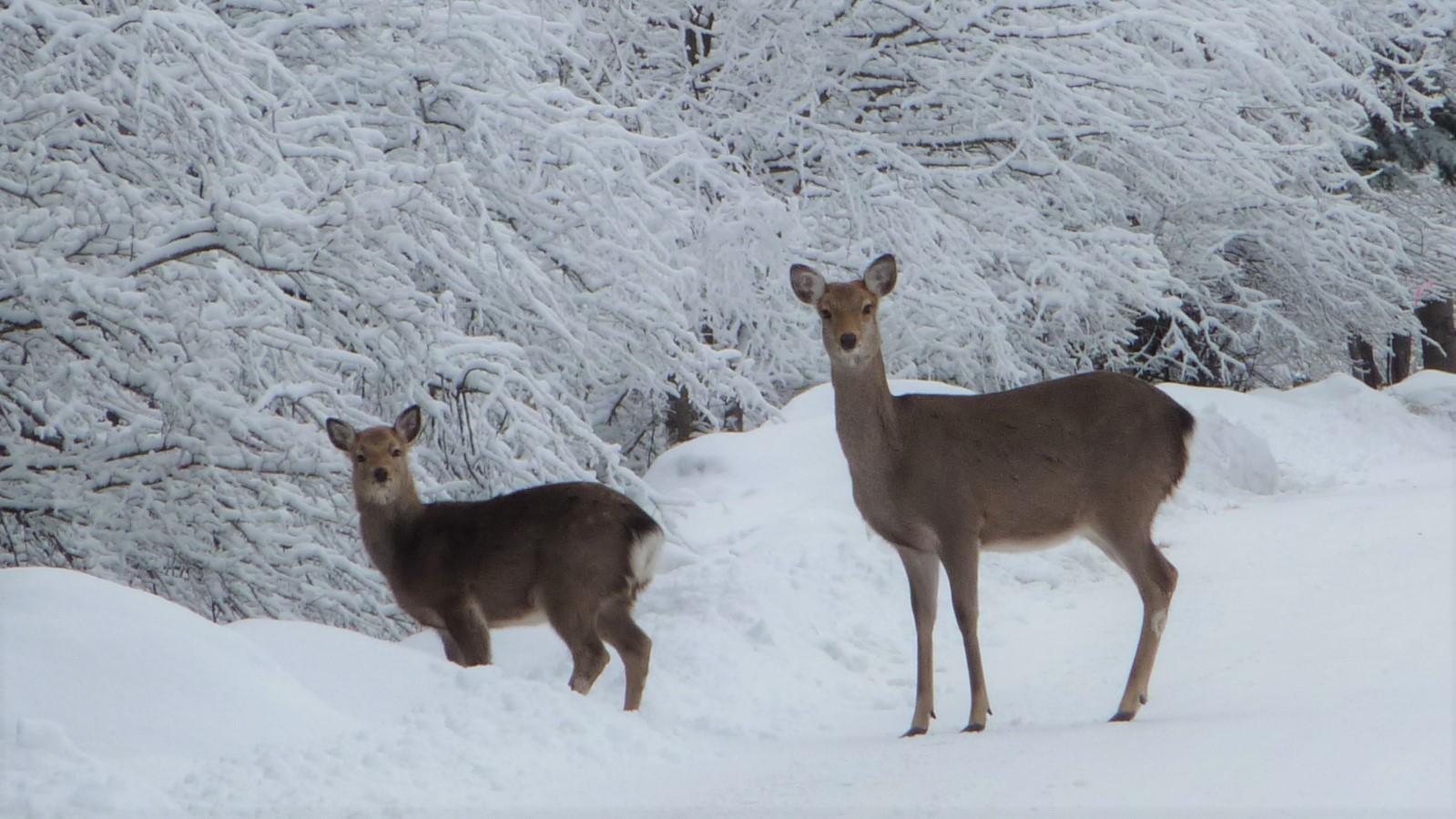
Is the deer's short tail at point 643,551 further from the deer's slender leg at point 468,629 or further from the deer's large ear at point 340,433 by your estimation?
the deer's large ear at point 340,433

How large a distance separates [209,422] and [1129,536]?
186 inches

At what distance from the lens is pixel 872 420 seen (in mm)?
8008

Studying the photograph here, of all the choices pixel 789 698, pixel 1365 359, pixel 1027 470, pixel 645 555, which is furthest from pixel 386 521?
pixel 1365 359

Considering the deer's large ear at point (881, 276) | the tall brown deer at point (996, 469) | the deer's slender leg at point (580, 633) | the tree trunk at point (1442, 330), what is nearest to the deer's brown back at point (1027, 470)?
the tall brown deer at point (996, 469)

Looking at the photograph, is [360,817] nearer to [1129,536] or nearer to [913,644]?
[1129,536]

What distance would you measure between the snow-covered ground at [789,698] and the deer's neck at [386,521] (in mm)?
920

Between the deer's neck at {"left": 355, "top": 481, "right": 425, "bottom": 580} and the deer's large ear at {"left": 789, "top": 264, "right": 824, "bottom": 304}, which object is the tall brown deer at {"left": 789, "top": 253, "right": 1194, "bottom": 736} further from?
the deer's neck at {"left": 355, "top": 481, "right": 425, "bottom": 580}

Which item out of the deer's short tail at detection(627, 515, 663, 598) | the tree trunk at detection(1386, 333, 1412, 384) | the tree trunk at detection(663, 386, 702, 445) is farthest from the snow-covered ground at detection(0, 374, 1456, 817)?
Result: the tree trunk at detection(1386, 333, 1412, 384)

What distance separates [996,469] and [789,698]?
1.51 m

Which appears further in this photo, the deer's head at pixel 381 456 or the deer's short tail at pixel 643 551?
the deer's head at pixel 381 456

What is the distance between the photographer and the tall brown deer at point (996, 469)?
7.77m

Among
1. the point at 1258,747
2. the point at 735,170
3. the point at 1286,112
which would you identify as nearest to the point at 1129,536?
the point at 1258,747

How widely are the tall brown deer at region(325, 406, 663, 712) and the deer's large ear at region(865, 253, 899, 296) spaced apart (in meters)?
1.58

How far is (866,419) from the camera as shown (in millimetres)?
8016
